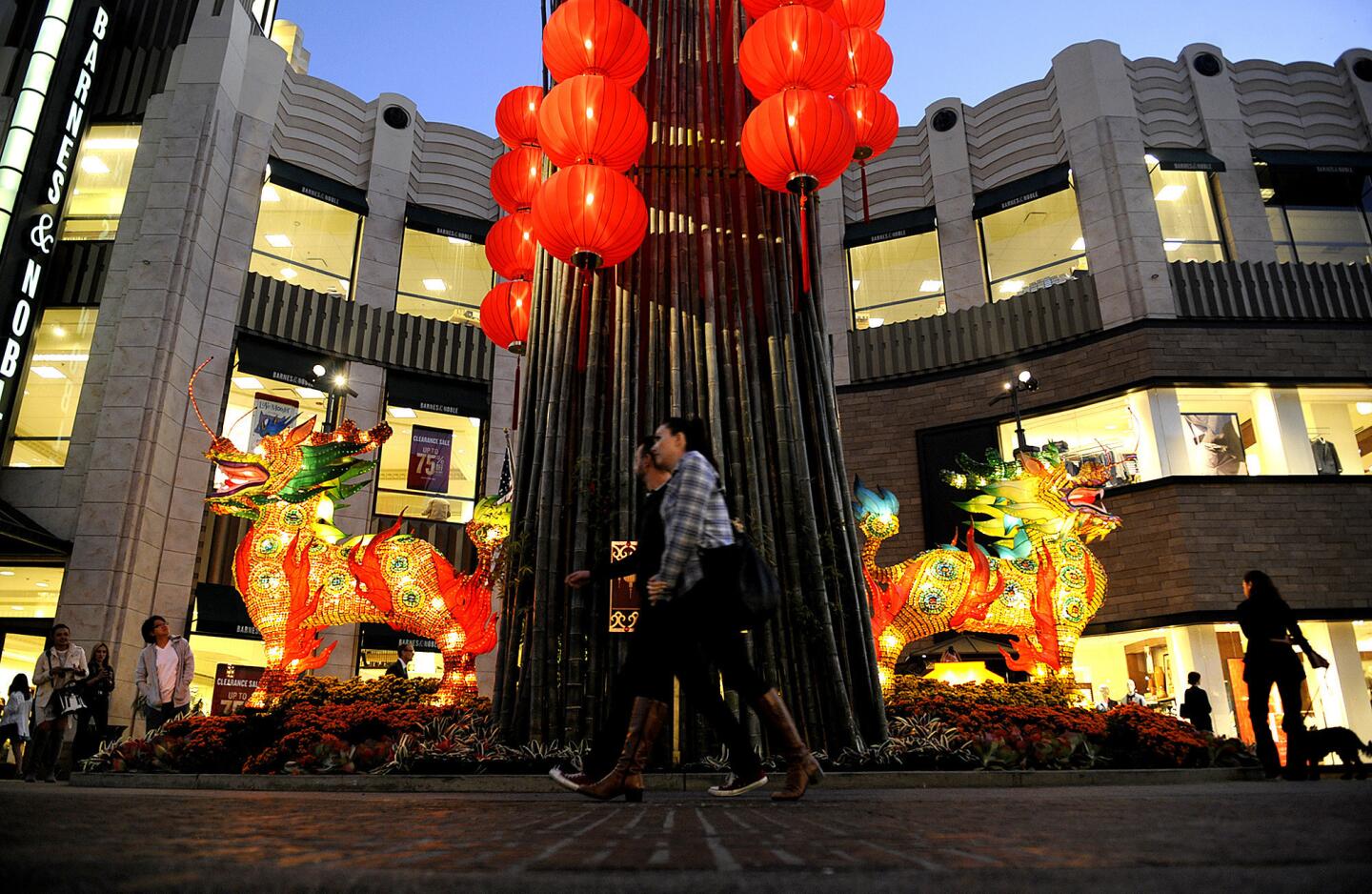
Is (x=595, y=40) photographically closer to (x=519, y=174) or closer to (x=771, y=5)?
(x=771, y=5)

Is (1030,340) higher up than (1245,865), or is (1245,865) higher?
(1030,340)

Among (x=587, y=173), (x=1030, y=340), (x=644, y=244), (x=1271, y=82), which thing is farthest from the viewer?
(x=1271, y=82)

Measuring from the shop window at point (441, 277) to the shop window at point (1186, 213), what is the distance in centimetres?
1267

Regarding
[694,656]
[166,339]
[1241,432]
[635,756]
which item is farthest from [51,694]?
[1241,432]

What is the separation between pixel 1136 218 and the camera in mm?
15203

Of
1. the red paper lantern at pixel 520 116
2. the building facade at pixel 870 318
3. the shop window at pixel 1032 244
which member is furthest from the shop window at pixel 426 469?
the shop window at pixel 1032 244

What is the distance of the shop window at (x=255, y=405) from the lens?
14539 mm

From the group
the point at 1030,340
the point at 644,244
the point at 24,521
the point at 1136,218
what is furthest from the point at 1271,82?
the point at 24,521

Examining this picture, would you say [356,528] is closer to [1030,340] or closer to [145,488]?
[145,488]

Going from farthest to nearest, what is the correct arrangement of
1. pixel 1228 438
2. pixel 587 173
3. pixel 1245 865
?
pixel 1228 438 → pixel 587 173 → pixel 1245 865

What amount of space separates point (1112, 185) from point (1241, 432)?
15.6 ft

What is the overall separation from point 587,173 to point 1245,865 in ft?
17.9

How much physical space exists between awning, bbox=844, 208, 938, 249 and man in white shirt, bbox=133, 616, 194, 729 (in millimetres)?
13625

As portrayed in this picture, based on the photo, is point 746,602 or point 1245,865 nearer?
point 1245,865
